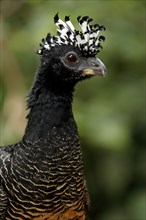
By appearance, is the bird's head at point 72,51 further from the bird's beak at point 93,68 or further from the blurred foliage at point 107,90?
the blurred foliage at point 107,90

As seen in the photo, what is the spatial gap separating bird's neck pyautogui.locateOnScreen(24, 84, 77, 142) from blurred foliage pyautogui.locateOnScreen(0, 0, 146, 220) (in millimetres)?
1666

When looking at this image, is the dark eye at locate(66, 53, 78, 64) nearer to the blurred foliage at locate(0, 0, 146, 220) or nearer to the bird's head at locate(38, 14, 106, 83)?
the bird's head at locate(38, 14, 106, 83)

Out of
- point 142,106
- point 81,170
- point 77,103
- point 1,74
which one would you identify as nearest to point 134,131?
point 142,106

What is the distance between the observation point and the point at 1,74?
7.86 metres

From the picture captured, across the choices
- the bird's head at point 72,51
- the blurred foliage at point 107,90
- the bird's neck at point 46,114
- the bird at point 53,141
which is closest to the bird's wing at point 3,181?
the bird at point 53,141

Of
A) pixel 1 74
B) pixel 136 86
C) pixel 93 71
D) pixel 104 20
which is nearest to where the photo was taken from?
pixel 93 71

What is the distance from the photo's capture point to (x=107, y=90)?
30.2ft

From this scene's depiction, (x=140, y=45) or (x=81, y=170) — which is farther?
(x=140, y=45)

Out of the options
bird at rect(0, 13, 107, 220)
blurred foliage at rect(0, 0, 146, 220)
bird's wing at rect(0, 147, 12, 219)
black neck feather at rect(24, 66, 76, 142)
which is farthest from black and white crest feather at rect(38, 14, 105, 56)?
blurred foliage at rect(0, 0, 146, 220)

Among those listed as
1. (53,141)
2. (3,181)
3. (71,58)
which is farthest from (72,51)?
(3,181)

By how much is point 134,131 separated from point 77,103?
914 mm

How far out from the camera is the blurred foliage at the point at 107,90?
819 cm

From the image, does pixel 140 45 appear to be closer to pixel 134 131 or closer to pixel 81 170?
pixel 134 131

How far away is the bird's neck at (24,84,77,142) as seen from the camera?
6.03m
